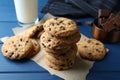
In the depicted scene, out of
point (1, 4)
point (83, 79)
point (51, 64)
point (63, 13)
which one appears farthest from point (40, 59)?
point (1, 4)

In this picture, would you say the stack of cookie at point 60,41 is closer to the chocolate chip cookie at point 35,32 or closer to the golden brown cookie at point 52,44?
the golden brown cookie at point 52,44

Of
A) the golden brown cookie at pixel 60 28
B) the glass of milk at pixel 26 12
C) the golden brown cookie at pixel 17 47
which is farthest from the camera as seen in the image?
the glass of milk at pixel 26 12

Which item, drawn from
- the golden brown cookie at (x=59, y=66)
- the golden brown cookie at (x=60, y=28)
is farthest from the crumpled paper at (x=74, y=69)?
the golden brown cookie at (x=60, y=28)

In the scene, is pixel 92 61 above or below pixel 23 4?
below

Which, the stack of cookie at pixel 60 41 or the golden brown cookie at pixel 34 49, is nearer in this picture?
the stack of cookie at pixel 60 41

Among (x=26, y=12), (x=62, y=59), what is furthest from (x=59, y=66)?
(x=26, y=12)

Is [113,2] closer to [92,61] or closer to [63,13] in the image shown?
[63,13]

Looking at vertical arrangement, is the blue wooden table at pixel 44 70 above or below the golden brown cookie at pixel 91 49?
below

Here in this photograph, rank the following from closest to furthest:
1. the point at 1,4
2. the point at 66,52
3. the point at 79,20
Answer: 1. the point at 66,52
2. the point at 79,20
3. the point at 1,4
